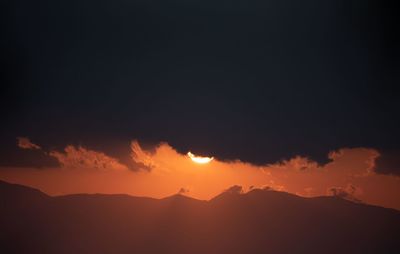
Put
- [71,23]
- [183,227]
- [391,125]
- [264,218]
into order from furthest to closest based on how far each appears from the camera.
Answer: [264,218], [183,227], [71,23], [391,125]

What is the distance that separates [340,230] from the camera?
6379mm

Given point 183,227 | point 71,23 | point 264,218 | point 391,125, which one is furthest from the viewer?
point 264,218

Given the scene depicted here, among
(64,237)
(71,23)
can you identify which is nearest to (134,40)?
(71,23)

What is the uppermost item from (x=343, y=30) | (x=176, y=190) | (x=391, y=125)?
(x=343, y=30)

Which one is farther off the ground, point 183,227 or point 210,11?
point 210,11

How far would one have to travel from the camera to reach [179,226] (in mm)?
6750

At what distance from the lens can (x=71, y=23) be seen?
20.2 feet

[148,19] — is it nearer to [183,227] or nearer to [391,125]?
[183,227]

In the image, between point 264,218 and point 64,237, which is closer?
point 64,237

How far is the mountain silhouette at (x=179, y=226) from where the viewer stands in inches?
241

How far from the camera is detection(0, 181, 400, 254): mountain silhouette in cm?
612

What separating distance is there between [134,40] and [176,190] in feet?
9.29

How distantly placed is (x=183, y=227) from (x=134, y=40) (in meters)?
3.66

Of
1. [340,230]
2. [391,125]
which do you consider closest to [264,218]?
[340,230]
